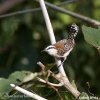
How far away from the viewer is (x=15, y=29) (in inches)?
90.3

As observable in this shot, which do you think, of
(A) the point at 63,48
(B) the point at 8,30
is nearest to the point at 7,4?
(B) the point at 8,30

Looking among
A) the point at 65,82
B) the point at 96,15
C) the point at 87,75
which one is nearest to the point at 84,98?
the point at 65,82

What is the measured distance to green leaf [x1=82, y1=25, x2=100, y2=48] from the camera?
68cm

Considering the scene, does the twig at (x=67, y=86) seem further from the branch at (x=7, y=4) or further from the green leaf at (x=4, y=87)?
the branch at (x=7, y=4)

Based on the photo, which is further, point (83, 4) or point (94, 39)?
point (83, 4)

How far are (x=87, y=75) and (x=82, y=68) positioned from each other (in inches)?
2.7

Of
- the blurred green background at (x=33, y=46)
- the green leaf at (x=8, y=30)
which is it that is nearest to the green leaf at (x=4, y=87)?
the blurred green background at (x=33, y=46)

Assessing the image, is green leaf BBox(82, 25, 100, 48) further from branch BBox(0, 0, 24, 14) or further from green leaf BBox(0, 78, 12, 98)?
branch BBox(0, 0, 24, 14)

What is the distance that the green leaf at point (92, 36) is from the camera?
68 cm

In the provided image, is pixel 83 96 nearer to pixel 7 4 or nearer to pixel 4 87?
pixel 4 87

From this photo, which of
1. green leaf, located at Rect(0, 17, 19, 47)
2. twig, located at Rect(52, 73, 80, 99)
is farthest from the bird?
green leaf, located at Rect(0, 17, 19, 47)

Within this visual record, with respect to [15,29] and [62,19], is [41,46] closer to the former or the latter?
[15,29]

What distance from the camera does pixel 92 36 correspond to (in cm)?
70

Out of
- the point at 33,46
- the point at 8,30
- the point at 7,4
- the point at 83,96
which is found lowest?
the point at 33,46
